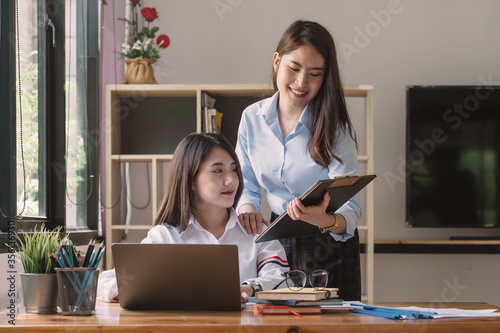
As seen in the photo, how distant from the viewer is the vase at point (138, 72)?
139 inches

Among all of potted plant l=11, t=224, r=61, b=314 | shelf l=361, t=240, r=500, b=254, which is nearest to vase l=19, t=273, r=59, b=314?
potted plant l=11, t=224, r=61, b=314

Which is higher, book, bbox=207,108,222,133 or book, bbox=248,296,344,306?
book, bbox=207,108,222,133

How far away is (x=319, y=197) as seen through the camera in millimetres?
1615

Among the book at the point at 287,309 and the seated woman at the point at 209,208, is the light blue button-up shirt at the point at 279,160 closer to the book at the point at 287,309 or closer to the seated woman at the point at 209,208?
the seated woman at the point at 209,208

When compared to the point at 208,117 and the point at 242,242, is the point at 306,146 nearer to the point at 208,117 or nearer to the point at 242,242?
the point at 242,242

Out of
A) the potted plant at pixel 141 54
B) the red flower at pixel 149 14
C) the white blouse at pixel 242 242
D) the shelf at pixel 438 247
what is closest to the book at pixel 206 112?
the potted plant at pixel 141 54

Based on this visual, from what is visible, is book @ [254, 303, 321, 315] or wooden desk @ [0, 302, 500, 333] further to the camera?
book @ [254, 303, 321, 315]

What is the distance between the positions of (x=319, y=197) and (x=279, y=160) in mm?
454

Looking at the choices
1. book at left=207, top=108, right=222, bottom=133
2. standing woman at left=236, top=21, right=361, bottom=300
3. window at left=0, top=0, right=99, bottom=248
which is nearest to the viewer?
standing woman at left=236, top=21, right=361, bottom=300

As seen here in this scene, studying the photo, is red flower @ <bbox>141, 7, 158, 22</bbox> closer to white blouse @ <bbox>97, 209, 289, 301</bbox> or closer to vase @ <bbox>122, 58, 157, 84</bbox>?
vase @ <bbox>122, 58, 157, 84</bbox>

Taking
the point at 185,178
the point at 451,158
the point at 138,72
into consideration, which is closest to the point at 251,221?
the point at 185,178

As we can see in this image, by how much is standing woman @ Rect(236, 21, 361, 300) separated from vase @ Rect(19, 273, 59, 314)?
2.16 feet

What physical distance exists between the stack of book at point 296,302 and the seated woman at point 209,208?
0.39m

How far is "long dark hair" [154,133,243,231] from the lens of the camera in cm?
188
